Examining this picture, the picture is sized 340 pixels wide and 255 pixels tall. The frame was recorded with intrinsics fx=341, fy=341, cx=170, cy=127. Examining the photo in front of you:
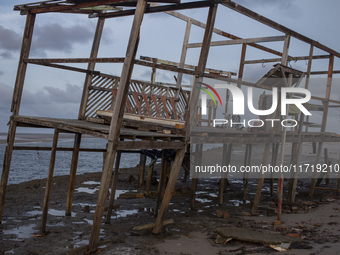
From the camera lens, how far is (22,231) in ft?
26.8

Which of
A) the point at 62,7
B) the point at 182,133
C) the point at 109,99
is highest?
the point at 62,7

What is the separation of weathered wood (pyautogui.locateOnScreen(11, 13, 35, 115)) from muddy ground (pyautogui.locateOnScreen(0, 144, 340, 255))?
3132 millimetres

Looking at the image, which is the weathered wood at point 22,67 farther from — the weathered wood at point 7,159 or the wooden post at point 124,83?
the wooden post at point 124,83

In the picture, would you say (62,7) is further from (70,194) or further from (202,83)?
(70,194)

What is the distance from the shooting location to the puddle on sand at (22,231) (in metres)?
7.80

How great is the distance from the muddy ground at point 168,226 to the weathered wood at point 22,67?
10.3 feet

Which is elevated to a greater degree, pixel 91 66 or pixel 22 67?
pixel 91 66

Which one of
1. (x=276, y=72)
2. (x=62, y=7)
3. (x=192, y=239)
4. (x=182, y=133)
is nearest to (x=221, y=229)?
(x=192, y=239)

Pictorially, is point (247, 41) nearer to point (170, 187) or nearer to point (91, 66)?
point (91, 66)

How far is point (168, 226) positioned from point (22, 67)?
583cm

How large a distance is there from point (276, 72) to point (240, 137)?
6.61ft

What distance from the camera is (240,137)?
9.61 metres

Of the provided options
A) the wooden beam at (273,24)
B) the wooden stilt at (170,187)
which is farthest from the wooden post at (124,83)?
the wooden beam at (273,24)

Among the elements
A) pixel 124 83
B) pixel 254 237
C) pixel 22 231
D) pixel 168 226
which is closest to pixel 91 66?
pixel 124 83
